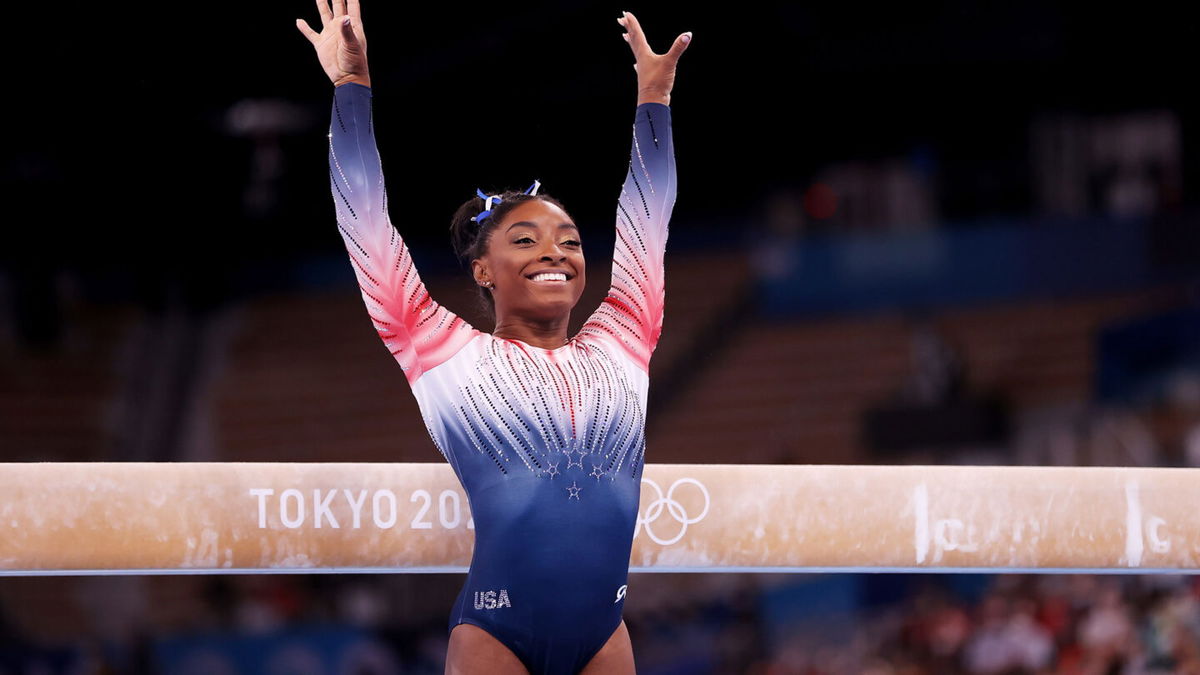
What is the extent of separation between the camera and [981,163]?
49.9 feet

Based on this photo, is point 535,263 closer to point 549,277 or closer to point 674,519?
point 549,277

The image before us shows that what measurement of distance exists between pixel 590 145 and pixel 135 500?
1269 cm

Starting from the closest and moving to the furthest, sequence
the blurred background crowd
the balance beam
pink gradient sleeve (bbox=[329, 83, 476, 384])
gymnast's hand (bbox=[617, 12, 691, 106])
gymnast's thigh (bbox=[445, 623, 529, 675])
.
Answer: gymnast's thigh (bbox=[445, 623, 529, 675]) → pink gradient sleeve (bbox=[329, 83, 476, 384]) → the balance beam → gymnast's hand (bbox=[617, 12, 691, 106]) → the blurred background crowd

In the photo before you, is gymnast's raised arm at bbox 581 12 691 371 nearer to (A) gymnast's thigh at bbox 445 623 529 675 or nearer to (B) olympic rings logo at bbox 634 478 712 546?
(B) olympic rings logo at bbox 634 478 712 546

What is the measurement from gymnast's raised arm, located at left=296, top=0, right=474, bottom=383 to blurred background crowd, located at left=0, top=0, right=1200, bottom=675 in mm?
6253

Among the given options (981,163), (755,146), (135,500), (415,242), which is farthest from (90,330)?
(135,500)

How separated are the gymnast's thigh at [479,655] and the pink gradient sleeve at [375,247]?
2.06 ft

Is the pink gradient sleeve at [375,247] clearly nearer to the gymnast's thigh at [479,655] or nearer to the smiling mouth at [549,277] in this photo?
the smiling mouth at [549,277]

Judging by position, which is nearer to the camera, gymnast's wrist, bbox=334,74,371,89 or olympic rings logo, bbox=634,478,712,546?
gymnast's wrist, bbox=334,74,371,89

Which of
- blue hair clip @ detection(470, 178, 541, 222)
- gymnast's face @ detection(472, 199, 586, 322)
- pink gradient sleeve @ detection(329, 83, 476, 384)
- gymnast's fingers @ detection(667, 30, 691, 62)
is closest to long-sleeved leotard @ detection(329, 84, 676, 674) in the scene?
pink gradient sleeve @ detection(329, 83, 476, 384)

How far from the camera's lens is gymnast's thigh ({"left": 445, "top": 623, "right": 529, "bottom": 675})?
10.2 feet

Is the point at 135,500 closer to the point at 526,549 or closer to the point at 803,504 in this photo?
the point at 526,549

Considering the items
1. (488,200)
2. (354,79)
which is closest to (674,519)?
(488,200)

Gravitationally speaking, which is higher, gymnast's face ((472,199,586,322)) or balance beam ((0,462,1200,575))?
gymnast's face ((472,199,586,322))
